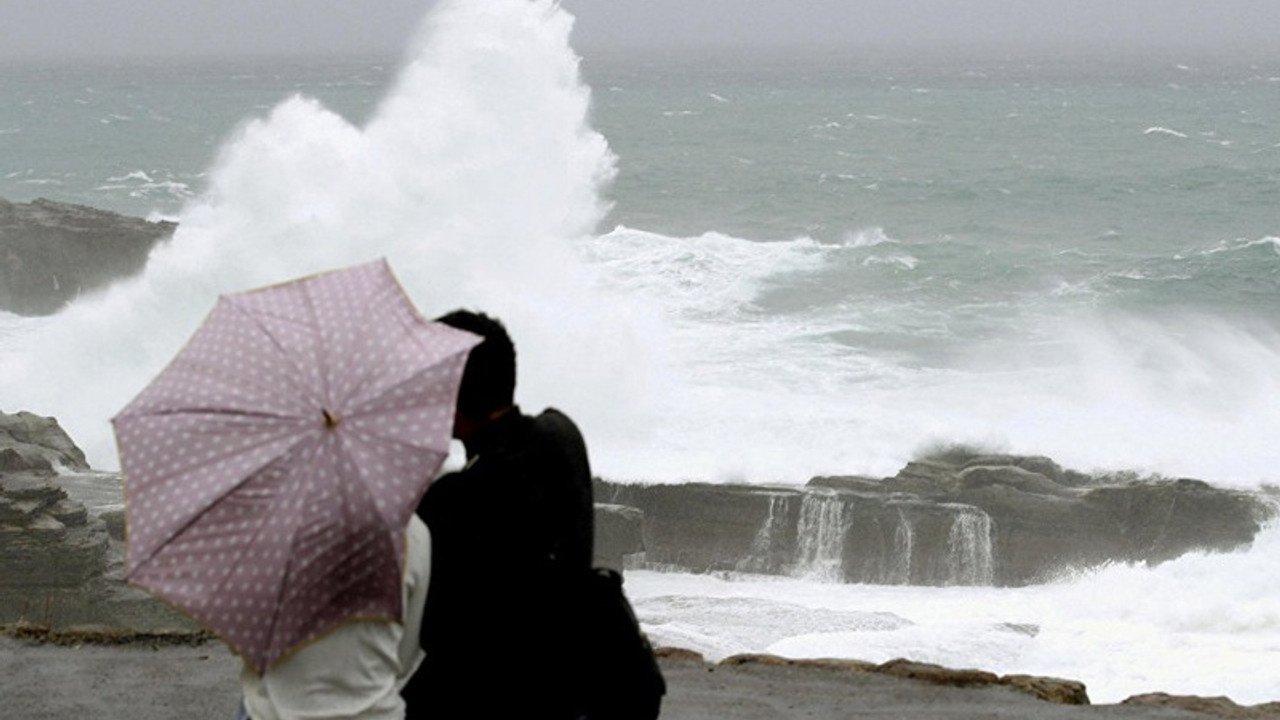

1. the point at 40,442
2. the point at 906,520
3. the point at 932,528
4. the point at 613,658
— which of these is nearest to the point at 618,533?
the point at 906,520

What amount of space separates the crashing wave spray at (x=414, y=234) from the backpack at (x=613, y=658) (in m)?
16.1

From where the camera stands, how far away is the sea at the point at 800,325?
13.2 m

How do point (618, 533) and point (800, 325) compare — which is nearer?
point (618, 533)

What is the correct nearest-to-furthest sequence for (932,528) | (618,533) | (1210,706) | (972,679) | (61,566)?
(1210,706)
(972,679)
(61,566)
(618,533)
(932,528)

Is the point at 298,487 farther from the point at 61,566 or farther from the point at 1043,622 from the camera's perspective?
the point at 1043,622

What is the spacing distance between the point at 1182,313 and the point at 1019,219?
14.3 m

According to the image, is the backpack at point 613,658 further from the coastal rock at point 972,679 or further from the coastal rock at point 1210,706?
the coastal rock at point 1210,706

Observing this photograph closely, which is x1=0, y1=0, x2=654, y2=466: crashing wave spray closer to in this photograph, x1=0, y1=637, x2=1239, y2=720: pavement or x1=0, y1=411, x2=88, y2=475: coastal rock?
x1=0, y1=411, x2=88, y2=475: coastal rock

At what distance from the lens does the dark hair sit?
→ 3.39m

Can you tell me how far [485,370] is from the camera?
3.39m

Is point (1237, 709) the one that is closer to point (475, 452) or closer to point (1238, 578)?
point (475, 452)

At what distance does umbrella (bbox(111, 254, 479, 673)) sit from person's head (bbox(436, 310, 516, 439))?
4.0 inches

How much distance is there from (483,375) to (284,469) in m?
0.46

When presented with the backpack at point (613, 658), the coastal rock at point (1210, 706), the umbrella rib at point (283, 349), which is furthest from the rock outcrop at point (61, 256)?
the backpack at point (613, 658)
